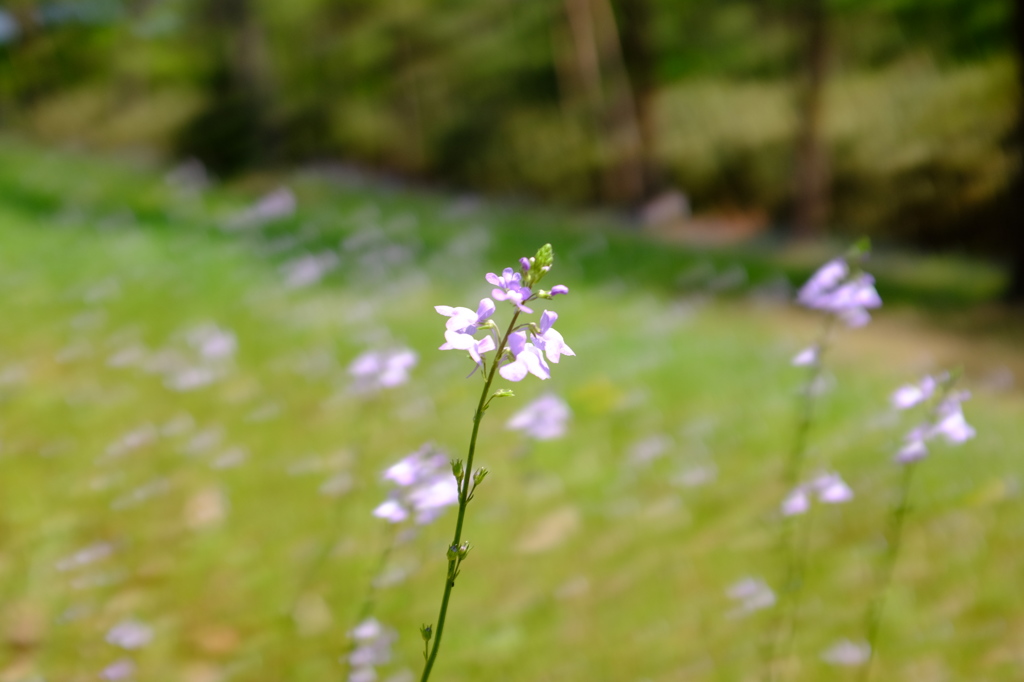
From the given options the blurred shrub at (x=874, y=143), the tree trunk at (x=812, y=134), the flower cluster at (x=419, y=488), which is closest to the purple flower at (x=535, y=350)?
the flower cluster at (x=419, y=488)

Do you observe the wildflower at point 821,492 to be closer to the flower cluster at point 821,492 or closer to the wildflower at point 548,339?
the flower cluster at point 821,492

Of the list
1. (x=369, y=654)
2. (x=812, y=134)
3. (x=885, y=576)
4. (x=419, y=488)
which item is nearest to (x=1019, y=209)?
(x=812, y=134)

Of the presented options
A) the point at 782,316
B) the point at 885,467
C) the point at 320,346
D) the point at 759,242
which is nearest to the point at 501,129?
the point at 759,242

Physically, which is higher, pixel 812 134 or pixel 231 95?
pixel 231 95

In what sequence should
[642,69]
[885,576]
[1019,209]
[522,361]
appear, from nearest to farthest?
1. [522,361]
2. [885,576]
3. [1019,209]
4. [642,69]

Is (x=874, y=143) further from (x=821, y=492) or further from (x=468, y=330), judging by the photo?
(x=468, y=330)

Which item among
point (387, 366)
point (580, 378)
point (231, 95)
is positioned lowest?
point (387, 366)
